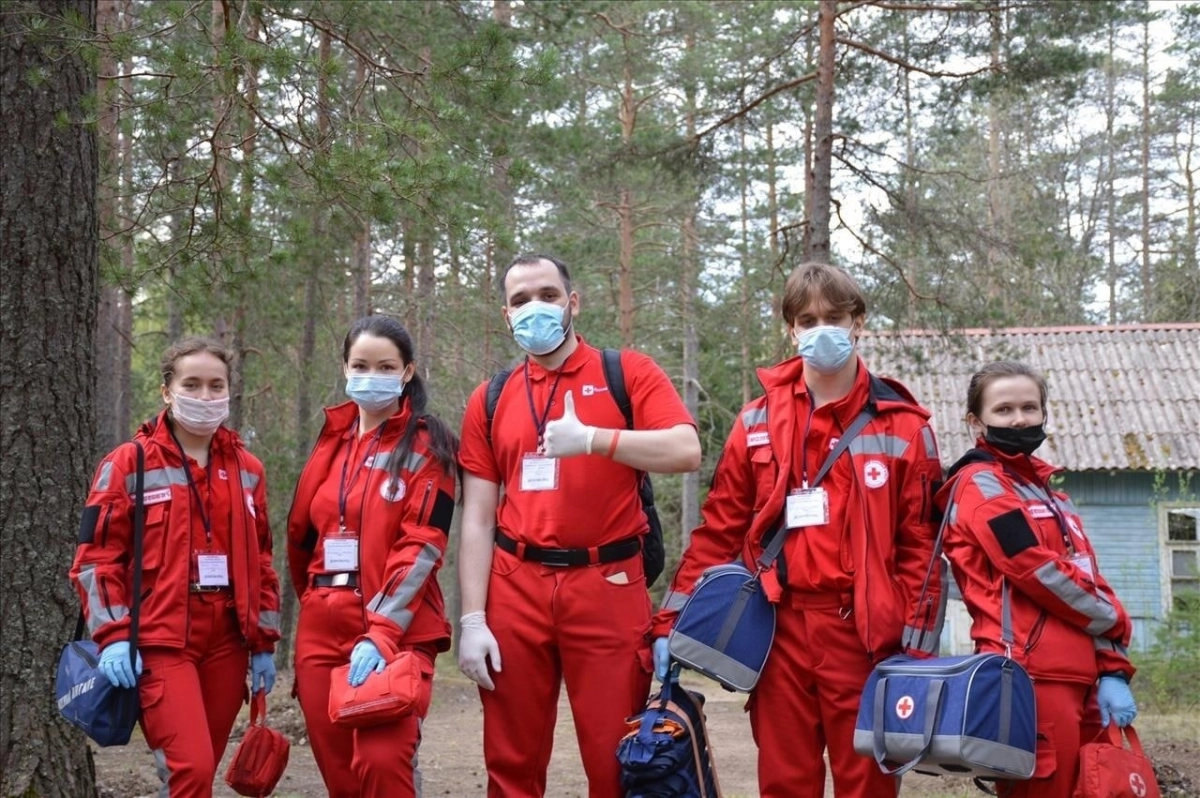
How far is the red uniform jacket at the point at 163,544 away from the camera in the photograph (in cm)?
419

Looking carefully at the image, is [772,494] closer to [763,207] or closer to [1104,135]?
[763,207]

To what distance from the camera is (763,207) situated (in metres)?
24.5

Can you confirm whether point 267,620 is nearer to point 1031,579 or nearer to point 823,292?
point 823,292

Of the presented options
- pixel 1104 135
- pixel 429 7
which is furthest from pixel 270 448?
pixel 1104 135

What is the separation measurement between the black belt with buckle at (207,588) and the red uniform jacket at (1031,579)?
8.66ft

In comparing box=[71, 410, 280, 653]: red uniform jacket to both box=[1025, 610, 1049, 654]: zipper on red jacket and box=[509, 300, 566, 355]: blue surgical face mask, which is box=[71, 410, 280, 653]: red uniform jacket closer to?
box=[509, 300, 566, 355]: blue surgical face mask

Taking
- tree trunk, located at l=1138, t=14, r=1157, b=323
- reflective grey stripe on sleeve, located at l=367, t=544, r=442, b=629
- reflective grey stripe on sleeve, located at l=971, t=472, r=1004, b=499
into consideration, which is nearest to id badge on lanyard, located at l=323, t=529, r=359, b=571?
reflective grey stripe on sleeve, located at l=367, t=544, r=442, b=629

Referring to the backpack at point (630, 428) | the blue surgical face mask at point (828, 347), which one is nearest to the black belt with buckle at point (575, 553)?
the backpack at point (630, 428)

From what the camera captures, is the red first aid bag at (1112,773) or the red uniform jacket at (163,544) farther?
the red uniform jacket at (163,544)

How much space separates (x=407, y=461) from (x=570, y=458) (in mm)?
666

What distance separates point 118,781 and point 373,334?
4.39 m

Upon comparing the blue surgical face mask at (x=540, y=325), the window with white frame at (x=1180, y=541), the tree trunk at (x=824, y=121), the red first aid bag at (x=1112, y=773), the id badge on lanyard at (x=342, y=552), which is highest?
the tree trunk at (x=824, y=121)

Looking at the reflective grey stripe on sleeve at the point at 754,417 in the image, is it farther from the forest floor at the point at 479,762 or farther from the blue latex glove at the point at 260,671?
the forest floor at the point at 479,762

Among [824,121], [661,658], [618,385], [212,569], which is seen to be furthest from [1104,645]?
[824,121]
